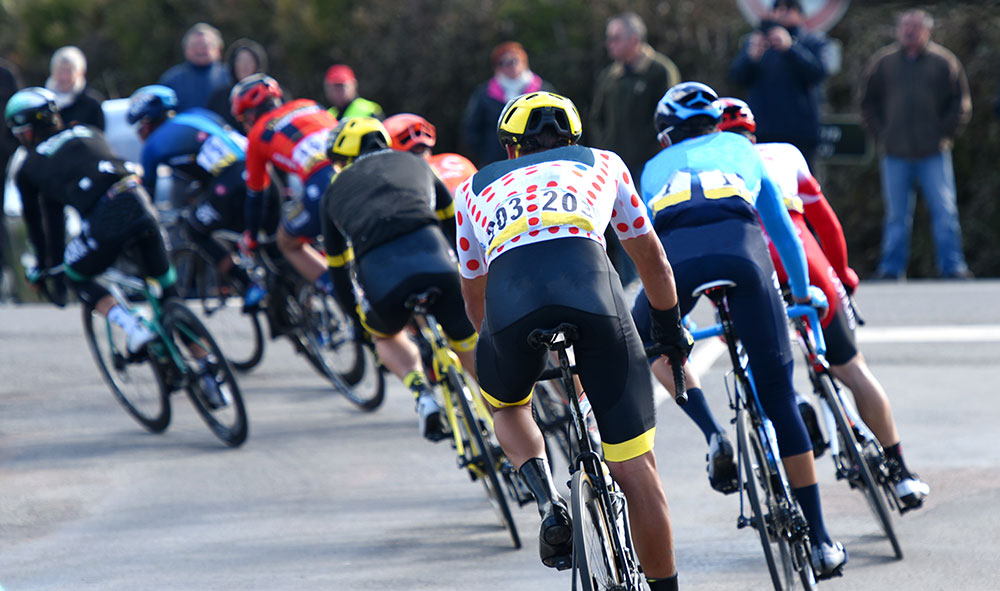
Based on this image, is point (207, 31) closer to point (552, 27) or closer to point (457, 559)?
point (552, 27)

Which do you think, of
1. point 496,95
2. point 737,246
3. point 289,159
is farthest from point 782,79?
point 737,246

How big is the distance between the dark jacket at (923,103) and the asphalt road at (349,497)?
2234 millimetres

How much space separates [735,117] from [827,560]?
2.08 metres

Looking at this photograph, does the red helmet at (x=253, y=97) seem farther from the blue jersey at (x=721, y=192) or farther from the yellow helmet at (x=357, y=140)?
the blue jersey at (x=721, y=192)

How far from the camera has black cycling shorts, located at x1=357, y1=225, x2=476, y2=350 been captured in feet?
22.7

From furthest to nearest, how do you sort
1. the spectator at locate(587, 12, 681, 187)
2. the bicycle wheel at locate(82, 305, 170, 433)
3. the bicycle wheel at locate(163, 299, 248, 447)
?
the spectator at locate(587, 12, 681, 187) < the bicycle wheel at locate(82, 305, 170, 433) < the bicycle wheel at locate(163, 299, 248, 447)

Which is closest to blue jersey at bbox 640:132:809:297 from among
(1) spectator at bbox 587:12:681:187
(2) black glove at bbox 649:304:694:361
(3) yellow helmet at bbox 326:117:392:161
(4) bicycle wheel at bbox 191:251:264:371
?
(2) black glove at bbox 649:304:694:361

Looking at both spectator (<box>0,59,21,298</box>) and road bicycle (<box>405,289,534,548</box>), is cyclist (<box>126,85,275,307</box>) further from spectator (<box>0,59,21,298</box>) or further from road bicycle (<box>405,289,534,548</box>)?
spectator (<box>0,59,21,298</box>)

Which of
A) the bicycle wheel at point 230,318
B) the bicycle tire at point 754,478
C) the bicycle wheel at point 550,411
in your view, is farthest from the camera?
the bicycle wheel at point 230,318

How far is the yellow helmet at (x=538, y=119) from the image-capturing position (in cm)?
505

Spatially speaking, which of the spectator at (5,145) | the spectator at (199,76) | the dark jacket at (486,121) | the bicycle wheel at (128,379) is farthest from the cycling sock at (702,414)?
the spectator at (5,145)

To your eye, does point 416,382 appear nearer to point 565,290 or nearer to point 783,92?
point 565,290

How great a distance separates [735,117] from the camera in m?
6.52

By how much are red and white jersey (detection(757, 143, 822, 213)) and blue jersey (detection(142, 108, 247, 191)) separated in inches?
200
